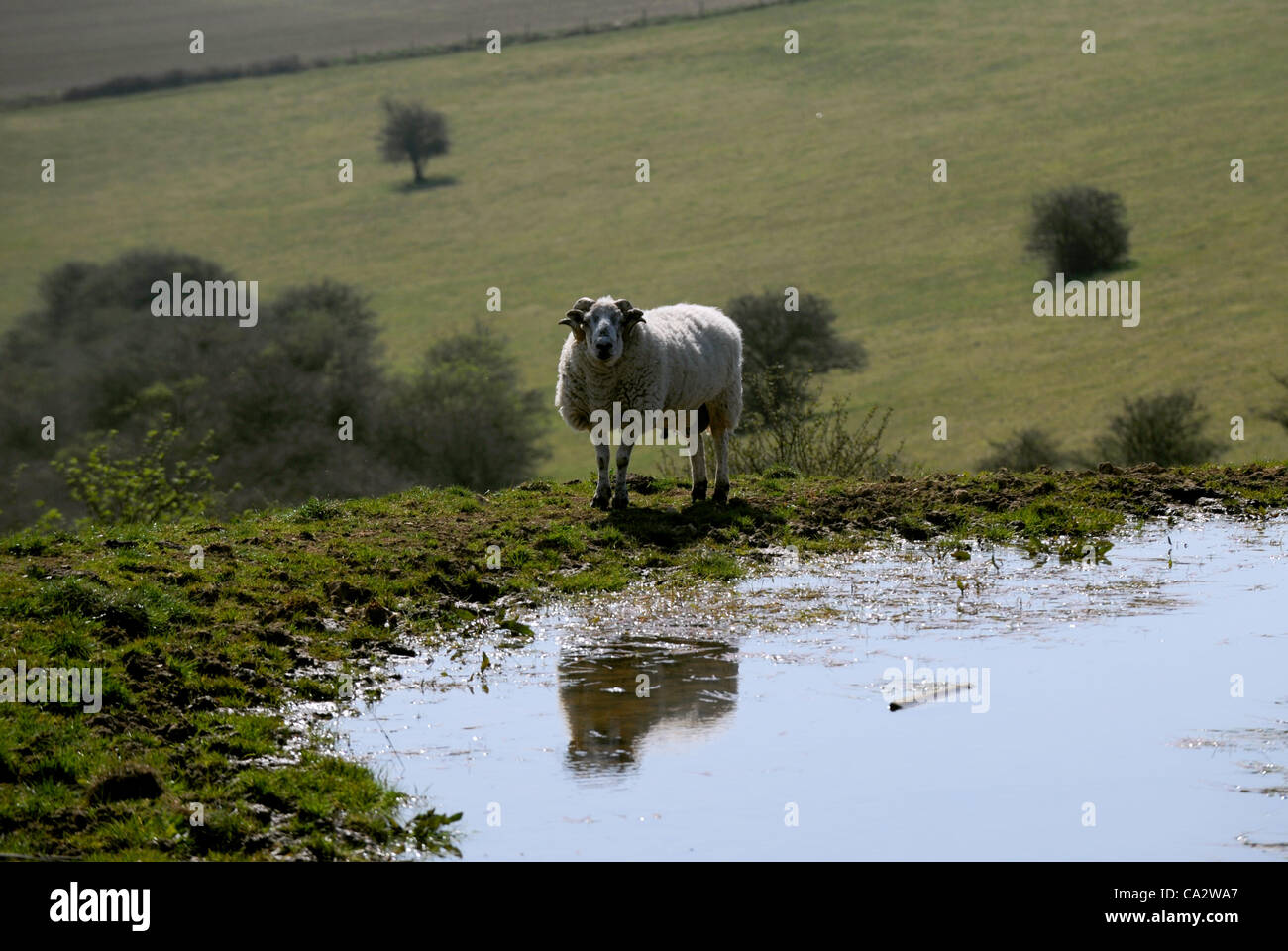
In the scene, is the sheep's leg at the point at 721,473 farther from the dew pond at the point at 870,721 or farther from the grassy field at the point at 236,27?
the grassy field at the point at 236,27

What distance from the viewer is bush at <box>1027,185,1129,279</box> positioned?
66.8 metres

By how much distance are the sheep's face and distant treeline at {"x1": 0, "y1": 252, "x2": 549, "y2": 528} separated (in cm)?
2891

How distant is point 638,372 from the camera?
15844mm

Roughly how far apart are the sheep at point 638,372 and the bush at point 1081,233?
53.6 metres

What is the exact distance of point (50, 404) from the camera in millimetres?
50500

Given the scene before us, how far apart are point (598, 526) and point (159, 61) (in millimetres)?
98732

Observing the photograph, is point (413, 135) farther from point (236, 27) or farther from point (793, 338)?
point (793, 338)

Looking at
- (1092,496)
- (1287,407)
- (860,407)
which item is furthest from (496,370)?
(1092,496)

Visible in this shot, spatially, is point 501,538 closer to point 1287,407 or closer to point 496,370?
point 1287,407

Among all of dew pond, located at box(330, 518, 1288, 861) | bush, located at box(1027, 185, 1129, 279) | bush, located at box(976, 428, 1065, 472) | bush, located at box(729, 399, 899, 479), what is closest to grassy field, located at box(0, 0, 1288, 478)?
bush, located at box(976, 428, 1065, 472)

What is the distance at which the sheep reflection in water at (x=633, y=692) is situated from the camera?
8.56 metres

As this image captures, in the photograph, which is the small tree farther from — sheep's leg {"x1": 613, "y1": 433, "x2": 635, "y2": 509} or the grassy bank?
sheep's leg {"x1": 613, "y1": 433, "x2": 635, "y2": 509}

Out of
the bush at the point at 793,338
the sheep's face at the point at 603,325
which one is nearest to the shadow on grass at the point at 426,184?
the bush at the point at 793,338
